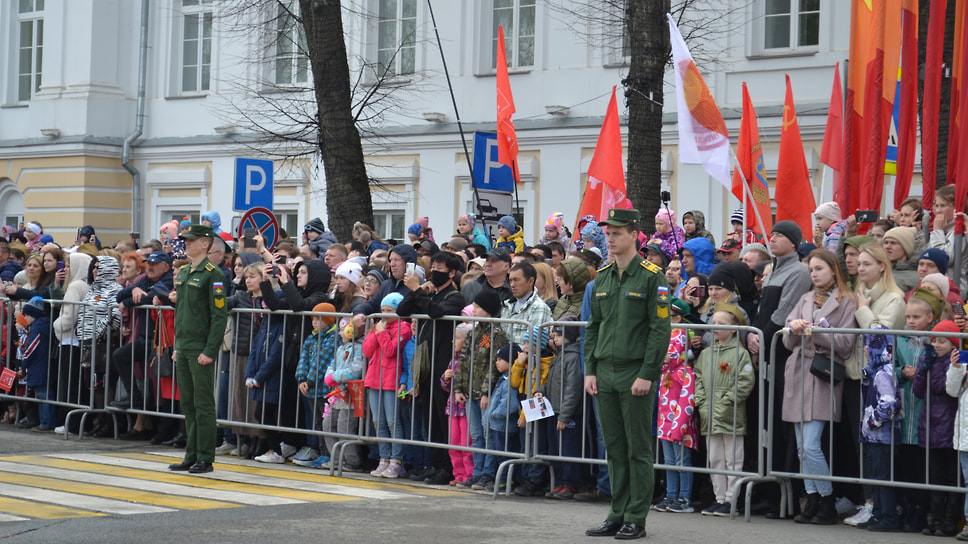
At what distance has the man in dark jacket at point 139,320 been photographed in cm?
1409

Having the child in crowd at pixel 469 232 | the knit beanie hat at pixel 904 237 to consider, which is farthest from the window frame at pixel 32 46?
the knit beanie hat at pixel 904 237

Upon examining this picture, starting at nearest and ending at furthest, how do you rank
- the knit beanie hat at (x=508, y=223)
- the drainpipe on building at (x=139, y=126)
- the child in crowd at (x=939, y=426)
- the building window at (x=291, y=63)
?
the child in crowd at (x=939, y=426) → the knit beanie hat at (x=508, y=223) → the building window at (x=291, y=63) → the drainpipe on building at (x=139, y=126)

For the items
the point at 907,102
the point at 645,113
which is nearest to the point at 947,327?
the point at 907,102

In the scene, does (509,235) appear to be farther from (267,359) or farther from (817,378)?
(817,378)

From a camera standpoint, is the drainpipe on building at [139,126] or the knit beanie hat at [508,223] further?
the drainpipe on building at [139,126]

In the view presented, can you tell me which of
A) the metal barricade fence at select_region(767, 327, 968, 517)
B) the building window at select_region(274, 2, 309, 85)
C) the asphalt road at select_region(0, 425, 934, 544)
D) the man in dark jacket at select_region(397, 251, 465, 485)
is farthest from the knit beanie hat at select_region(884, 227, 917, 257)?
the building window at select_region(274, 2, 309, 85)

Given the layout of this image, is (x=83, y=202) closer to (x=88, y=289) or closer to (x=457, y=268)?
(x=88, y=289)

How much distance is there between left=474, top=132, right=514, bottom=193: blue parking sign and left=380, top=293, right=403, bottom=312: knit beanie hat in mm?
3947

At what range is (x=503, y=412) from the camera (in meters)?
11.0

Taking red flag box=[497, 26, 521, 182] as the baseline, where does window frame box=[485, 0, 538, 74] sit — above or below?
above

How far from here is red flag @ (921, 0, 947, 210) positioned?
12.8 m

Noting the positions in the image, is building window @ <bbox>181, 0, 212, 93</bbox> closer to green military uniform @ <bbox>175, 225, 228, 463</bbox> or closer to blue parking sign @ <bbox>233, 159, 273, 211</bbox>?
blue parking sign @ <bbox>233, 159, 273, 211</bbox>

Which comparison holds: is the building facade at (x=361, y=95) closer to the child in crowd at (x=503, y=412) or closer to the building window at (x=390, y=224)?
the building window at (x=390, y=224)

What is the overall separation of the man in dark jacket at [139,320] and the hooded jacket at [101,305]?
0.31 meters
